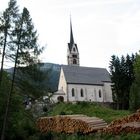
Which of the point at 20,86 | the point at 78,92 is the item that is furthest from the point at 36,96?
the point at 78,92

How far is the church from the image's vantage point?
81.4 metres

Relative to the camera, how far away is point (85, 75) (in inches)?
3381

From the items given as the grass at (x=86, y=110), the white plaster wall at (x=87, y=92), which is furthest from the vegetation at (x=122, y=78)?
the grass at (x=86, y=110)

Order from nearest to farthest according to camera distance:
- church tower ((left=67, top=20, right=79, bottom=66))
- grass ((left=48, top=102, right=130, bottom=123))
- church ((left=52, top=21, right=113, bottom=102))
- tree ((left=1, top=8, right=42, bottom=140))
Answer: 1. tree ((left=1, top=8, right=42, bottom=140))
2. grass ((left=48, top=102, right=130, bottom=123))
3. church ((left=52, top=21, right=113, bottom=102))
4. church tower ((left=67, top=20, right=79, bottom=66))

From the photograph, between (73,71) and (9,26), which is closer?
(9,26)

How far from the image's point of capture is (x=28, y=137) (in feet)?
89.6

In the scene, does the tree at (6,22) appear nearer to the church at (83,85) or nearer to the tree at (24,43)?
the tree at (24,43)

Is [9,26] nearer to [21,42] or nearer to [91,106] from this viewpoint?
[21,42]

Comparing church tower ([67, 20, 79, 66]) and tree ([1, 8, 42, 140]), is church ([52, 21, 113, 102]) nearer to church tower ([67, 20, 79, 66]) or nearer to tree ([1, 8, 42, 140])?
Answer: church tower ([67, 20, 79, 66])

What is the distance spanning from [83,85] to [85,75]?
2.96m

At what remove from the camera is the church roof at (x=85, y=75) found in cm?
8262

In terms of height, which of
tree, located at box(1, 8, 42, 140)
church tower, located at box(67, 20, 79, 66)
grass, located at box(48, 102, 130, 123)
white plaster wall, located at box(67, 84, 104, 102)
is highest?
church tower, located at box(67, 20, 79, 66)

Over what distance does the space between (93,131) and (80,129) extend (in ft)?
3.93

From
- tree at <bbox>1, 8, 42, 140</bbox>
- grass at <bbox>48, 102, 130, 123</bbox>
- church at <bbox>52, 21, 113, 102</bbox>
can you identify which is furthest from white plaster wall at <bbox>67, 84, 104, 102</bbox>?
tree at <bbox>1, 8, 42, 140</bbox>
